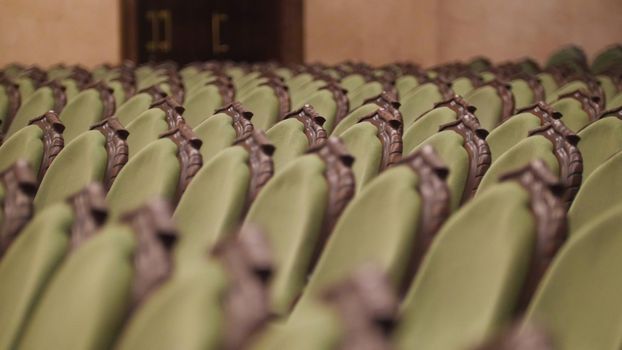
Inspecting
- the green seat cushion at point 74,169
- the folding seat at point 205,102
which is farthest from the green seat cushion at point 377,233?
the folding seat at point 205,102

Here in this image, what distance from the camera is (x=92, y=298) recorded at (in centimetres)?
117

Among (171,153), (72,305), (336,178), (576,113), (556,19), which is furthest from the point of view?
(556,19)

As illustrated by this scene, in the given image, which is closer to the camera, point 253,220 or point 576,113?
point 253,220

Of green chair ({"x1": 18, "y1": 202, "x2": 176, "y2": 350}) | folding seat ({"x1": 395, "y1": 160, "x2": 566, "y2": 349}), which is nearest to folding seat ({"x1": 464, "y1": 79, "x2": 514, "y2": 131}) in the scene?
folding seat ({"x1": 395, "y1": 160, "x2": 566, "y2": 349})

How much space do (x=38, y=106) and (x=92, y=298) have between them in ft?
9.99

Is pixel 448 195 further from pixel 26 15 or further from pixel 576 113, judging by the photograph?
pixel 26 15

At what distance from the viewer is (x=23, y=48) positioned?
8.20 metres

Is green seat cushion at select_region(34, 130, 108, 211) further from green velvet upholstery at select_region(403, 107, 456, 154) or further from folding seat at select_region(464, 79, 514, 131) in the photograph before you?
folding seat at select_region(464, 79, 514, 131)

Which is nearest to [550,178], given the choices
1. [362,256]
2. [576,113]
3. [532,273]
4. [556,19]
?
[532,273]

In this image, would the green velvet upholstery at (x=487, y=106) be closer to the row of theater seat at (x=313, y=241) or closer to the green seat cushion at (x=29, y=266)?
the row of theater seat at (x=313, y=241)

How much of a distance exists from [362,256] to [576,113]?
184 centimetres

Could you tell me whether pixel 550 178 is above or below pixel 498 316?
above

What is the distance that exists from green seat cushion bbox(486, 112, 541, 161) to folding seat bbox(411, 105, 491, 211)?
1.23 feet

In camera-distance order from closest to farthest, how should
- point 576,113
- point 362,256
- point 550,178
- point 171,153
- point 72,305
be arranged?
1. point 72,305
2. point 550,178
3. point 362,256
4. point 171,153
5. point 576,113
